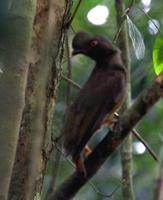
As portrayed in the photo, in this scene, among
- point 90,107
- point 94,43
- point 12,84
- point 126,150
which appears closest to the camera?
point 12,84

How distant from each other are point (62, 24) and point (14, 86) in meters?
1.06

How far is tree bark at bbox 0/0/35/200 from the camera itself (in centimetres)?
132

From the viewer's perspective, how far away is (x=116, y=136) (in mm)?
1982

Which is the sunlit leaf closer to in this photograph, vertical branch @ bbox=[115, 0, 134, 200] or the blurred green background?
vertical branch @ bbox=[115, 0, 134, 200]

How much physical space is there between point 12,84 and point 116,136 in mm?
618

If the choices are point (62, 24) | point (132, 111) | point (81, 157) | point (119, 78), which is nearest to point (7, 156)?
point (132, 111)

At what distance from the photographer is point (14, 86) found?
56.8 inches

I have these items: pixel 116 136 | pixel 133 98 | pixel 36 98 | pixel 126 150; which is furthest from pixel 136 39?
pixel 133 98

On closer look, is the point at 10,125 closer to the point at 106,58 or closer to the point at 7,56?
the point at 7,56

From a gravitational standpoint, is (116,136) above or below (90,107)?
above

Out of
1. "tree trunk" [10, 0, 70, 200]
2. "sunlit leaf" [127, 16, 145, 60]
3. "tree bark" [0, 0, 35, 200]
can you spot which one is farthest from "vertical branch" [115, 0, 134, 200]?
"tree bark" [0, 0, 35, 200]

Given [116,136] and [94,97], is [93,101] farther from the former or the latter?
[116,136]

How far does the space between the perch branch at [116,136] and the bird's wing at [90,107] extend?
207mm

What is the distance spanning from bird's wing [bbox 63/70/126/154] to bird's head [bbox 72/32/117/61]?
137mm
